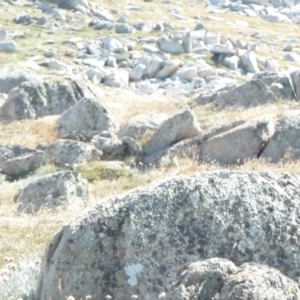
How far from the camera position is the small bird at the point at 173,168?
1670 cm

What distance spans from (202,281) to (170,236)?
1.14m

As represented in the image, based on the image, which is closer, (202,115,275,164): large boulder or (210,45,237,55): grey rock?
(202,115,275,164): large boulder

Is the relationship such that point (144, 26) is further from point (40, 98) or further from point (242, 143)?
point (242, 143)

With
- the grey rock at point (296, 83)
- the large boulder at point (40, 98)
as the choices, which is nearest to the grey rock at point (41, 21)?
the large boulder at point (40, 98)

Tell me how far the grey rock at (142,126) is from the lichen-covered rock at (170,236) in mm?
14965

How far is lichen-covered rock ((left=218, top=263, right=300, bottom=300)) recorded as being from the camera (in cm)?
453

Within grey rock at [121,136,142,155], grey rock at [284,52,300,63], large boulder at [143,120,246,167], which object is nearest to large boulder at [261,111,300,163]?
large boulder at [143,120,246,167]

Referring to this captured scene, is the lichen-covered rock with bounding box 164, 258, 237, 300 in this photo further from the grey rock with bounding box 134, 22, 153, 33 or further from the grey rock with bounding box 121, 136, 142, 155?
the grey rock with bounding box 134, 22, 153, 33

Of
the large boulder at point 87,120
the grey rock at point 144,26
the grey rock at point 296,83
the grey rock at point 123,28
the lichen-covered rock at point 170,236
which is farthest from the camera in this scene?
the grey rock at point 144,26

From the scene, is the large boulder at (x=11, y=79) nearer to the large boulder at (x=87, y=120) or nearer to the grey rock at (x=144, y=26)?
the large boulder at (x=87, y=120)

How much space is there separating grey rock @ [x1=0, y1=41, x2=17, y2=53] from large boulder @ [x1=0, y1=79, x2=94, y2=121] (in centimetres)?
1487

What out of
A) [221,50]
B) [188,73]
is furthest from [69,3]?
[188,73]

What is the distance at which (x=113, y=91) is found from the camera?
3556cm

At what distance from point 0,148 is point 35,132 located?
120 inches
